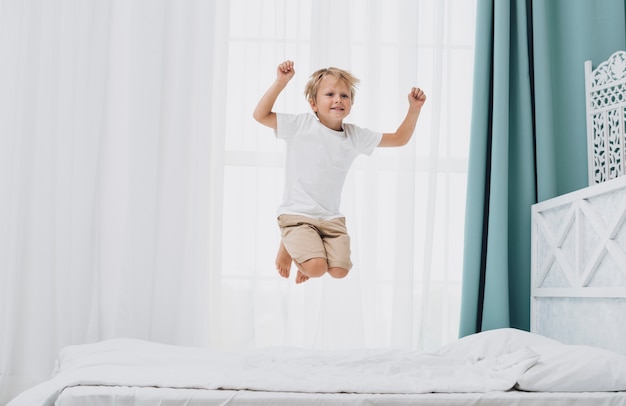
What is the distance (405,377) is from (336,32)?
197 cm

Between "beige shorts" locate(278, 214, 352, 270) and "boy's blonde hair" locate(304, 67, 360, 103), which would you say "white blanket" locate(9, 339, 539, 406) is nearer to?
"beige shorts" locate(278, 214, 352, 270)

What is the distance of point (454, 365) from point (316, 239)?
0.66 m

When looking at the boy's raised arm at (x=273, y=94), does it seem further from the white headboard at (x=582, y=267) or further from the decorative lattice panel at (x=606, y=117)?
the decorative lattice panel at (x=606, y=117)

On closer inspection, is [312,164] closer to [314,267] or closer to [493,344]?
[314,267]

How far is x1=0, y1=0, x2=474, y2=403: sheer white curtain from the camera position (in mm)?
3449

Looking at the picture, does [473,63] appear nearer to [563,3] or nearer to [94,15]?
[563,3]

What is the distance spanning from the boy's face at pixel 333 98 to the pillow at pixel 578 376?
1.08m

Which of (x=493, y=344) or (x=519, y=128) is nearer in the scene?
(x=493, y=344)

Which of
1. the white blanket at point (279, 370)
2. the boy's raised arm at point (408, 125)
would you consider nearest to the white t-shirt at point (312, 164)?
the boy's raised arm at point (408, 125)

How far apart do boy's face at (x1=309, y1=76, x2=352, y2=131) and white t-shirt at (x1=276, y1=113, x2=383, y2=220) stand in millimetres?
77

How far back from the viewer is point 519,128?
361 cm

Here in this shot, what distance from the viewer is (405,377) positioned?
7.42 ft

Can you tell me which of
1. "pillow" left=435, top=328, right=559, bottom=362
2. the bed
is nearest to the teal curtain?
the bed

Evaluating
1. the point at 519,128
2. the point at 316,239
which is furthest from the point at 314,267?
the point at 519,128
